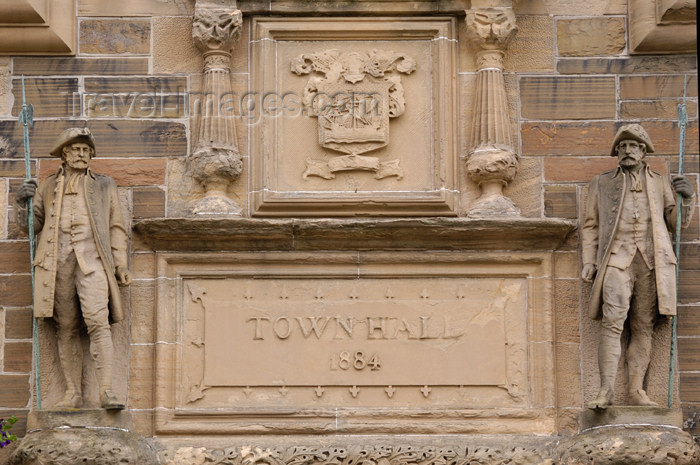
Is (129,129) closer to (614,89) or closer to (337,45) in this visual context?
(337,45)

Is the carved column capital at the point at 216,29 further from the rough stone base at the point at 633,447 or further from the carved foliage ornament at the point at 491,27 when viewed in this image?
the rough stone base at the point at 633,447

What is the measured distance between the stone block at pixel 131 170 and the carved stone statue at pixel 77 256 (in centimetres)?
26

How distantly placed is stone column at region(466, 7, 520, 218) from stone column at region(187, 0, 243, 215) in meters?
1.37

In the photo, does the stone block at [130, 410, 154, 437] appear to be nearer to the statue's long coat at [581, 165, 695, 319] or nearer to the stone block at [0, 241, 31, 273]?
the stone block at [0, 241, 31, 273]

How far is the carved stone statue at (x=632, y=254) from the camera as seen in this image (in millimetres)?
11172

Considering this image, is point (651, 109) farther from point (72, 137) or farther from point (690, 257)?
point (72, 137)

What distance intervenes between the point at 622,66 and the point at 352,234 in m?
1.93

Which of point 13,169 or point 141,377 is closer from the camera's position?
point 141,377

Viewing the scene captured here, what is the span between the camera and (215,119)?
1176 centimetres

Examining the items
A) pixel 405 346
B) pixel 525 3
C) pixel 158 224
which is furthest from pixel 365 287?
pixel 525 3

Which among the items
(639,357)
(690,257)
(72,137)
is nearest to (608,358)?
(639,357)

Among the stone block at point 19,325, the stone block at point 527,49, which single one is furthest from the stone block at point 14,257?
the stone block at point 527,49

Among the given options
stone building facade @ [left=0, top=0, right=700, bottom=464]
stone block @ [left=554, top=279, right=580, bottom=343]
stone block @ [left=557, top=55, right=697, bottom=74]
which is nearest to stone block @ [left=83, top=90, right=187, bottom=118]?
stone building facade @ [left=0, top=0, right=700, bottom=464]

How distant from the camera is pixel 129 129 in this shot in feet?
38.8
